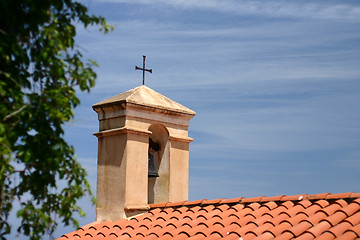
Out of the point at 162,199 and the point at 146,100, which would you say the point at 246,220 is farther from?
the point at 146,100

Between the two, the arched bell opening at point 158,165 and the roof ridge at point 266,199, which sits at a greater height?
the arched bell opening at point 158,165

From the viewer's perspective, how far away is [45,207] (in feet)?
16.7

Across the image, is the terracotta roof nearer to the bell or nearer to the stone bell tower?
the stone bell tower

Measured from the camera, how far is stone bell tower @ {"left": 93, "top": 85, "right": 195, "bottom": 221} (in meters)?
10.0

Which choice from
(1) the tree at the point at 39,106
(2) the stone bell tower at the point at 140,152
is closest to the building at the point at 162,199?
(2) the stone bell tower at the point at 140,152

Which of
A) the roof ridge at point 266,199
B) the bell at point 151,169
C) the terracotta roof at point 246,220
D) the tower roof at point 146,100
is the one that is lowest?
the terracotta roof at point 246,220

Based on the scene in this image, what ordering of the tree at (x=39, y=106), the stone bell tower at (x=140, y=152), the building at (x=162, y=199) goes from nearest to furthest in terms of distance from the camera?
the tree at (x=39, y=106) → the building at (x=162, y=199) → the stone bell tower at (x=140, y=152)

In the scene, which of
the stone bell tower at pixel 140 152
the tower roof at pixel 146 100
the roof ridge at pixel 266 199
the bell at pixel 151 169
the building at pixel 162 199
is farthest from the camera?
the bell at pixel 151 169

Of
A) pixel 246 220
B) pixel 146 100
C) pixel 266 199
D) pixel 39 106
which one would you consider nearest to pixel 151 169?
pixel 146 100

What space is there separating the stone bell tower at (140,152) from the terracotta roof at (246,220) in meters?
0.40

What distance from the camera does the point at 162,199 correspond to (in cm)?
1066

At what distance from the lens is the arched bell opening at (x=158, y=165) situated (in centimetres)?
1069

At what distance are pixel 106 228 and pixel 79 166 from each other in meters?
4.67

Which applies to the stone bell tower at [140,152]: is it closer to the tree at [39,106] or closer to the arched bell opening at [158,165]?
the arched bell opening at [158,165]
